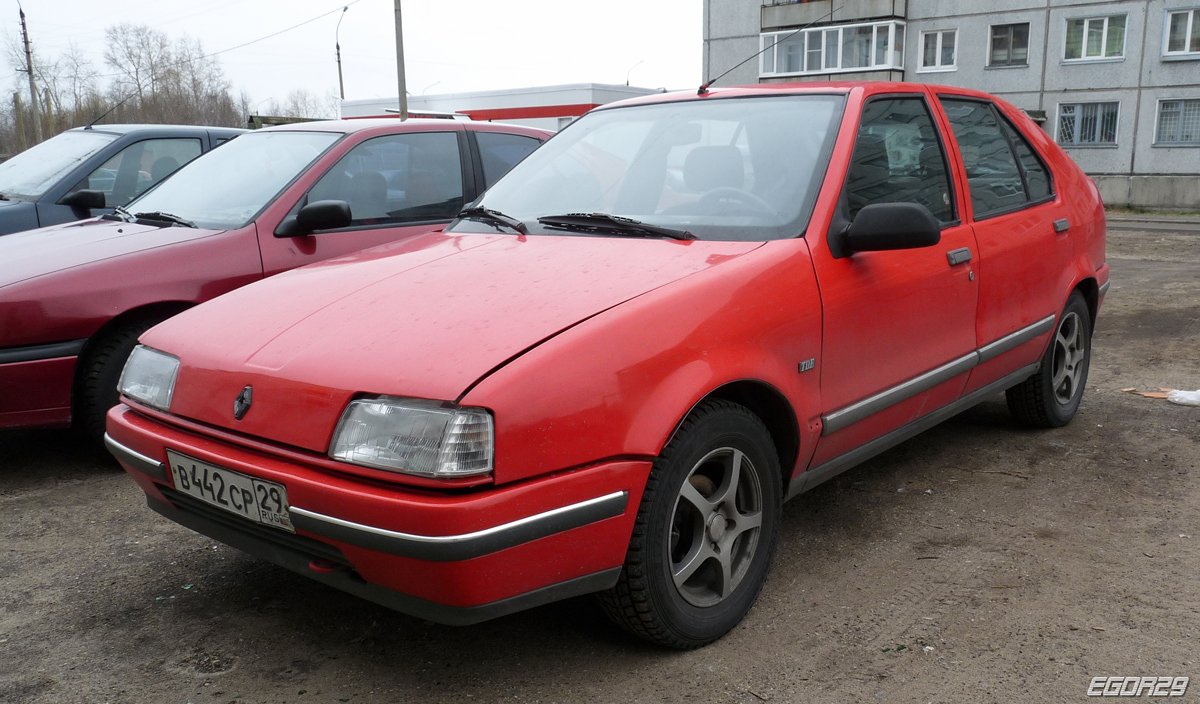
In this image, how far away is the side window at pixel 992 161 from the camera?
3.88 m

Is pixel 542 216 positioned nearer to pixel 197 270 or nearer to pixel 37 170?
pixel 197 270

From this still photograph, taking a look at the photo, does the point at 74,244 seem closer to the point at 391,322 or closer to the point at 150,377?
the point at 150,377

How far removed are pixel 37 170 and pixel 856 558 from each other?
610cm

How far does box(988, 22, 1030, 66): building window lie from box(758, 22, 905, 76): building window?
300 cm

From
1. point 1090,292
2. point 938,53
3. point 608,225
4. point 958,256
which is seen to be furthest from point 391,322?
point 938,53

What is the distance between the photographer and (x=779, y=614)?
9.41 ft

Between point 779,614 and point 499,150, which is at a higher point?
point 499,150

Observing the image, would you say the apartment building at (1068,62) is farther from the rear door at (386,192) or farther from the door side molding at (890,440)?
the door side molding at (890,440)

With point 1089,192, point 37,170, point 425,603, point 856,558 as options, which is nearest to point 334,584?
point 425,603

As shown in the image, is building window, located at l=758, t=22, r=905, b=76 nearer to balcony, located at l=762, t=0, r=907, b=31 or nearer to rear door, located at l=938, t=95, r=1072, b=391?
balcony, located at l=762, t=0, r=907, b=31

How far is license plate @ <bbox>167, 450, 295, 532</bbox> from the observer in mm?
2303

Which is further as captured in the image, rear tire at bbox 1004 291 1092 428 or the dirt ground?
rear tire at bbox 1004 291 1092 428

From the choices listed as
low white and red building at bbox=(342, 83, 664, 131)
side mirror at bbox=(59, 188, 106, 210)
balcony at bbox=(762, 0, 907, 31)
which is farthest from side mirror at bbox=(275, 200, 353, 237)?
balcony at bbox=(762, 0, 907, 31)

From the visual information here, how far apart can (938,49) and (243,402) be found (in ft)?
108
